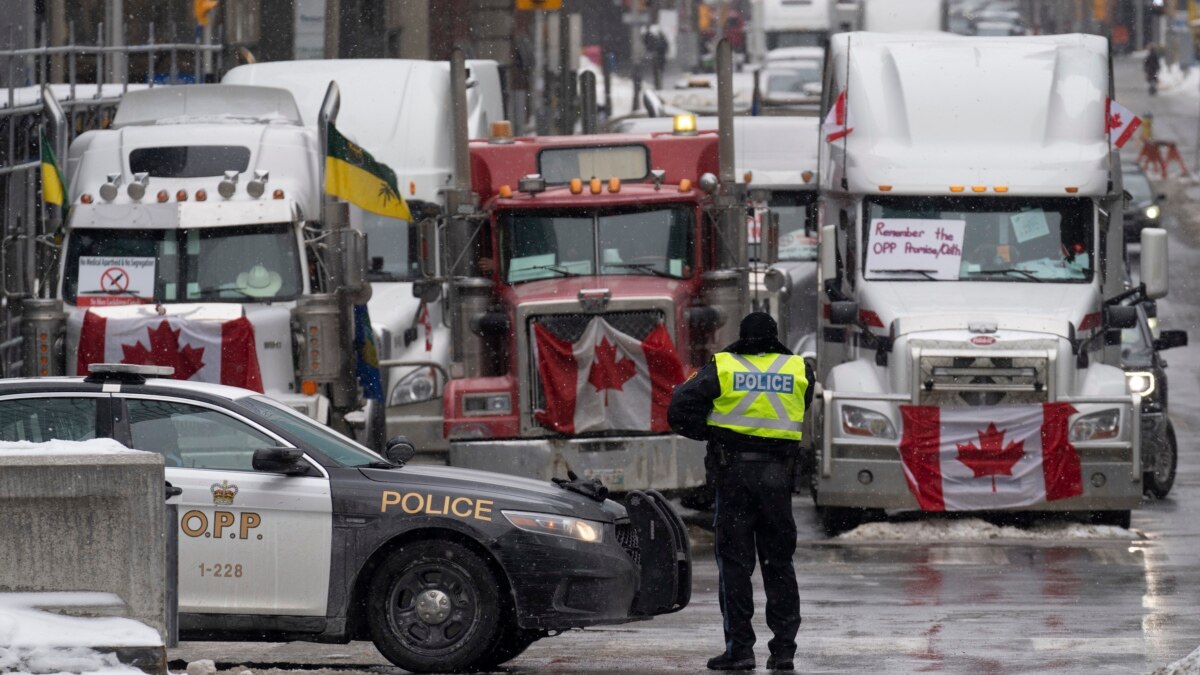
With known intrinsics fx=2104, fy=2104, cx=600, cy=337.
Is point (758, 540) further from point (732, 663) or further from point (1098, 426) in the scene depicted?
point (1098, 426)

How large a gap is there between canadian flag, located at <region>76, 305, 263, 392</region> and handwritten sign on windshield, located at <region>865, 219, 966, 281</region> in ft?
16.5

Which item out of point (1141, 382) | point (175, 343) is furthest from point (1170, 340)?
point (175, 343)

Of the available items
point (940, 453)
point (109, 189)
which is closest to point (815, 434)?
point (940, 453)

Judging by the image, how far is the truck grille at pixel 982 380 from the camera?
15.9 meters

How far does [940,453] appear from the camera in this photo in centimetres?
1603

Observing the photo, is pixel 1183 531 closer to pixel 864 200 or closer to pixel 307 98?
pixel 864 200

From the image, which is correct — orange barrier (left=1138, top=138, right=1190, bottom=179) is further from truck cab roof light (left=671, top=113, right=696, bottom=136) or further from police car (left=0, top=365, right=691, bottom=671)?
police car (left=0, top=365, right=691, bottom=671)

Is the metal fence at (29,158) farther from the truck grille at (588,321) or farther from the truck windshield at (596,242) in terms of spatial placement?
the truck grille at (588,321)

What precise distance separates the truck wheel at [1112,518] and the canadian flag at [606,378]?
12.0 feet

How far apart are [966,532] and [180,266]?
640 centimetres

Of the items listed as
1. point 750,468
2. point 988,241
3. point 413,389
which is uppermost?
point 988,241

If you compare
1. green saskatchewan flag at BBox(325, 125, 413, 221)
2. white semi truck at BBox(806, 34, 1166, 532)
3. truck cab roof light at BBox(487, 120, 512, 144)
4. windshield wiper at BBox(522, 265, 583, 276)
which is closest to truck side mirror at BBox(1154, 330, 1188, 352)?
white semi truck at BBox(806, 34, 1166, 532)

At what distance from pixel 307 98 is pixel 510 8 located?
25.4 meters

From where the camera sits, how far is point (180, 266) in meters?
16.3
